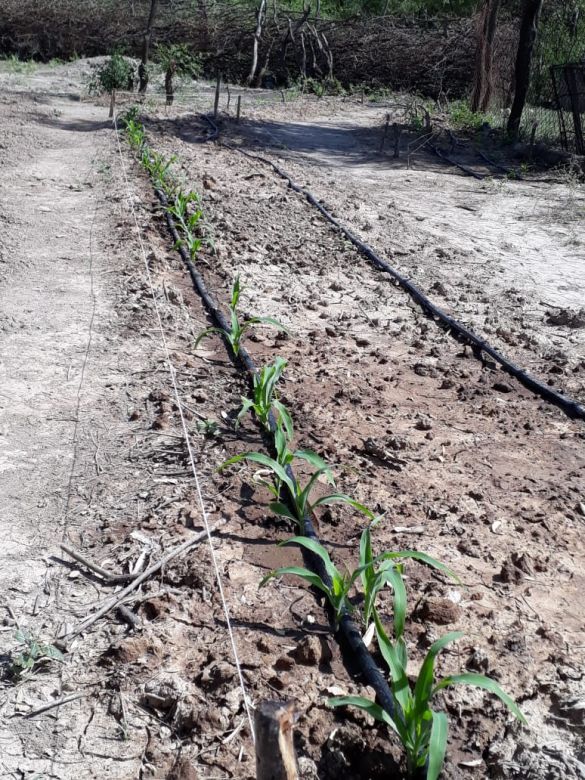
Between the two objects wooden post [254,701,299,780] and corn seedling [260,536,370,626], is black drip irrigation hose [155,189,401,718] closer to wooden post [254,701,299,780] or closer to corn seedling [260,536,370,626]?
corn seedling [260,536,370,626]

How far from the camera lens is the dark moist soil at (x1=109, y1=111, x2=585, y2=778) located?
7.55 ft

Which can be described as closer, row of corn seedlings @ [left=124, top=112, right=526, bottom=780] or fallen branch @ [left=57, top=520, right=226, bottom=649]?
row of corn seedlings @ [left=124, top=112, right=526, bottom=780]

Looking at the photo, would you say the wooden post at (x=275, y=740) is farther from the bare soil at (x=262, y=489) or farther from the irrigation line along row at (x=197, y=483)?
the bare soil at (x=262, y=489)

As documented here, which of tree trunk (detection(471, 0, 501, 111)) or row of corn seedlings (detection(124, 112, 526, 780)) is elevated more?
tree trunk (detection(471, 0, 501, 111))

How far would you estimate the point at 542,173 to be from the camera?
1158 centimetres

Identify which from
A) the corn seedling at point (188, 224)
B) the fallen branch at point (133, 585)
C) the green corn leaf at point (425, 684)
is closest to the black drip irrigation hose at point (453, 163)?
the corn seedling at point (188, 224)

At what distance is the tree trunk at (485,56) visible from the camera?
14.4m

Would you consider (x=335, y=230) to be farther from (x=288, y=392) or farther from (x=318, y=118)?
(x=318, y=118)

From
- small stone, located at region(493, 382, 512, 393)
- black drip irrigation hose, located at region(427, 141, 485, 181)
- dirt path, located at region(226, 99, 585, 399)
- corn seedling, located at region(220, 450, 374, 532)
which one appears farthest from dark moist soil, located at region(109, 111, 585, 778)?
black drip irrigation hose, located at region(427, 141, 485, 181)

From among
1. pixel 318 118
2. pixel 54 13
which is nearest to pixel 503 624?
pixel 318 118

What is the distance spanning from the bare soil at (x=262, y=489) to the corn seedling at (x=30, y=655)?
3 centimetres

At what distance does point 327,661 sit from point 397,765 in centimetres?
42

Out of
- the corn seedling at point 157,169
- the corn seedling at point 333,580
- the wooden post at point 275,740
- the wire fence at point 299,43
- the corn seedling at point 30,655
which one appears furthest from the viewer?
the wire fence at point 299,43

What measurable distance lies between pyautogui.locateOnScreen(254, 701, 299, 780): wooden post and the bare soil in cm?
59
